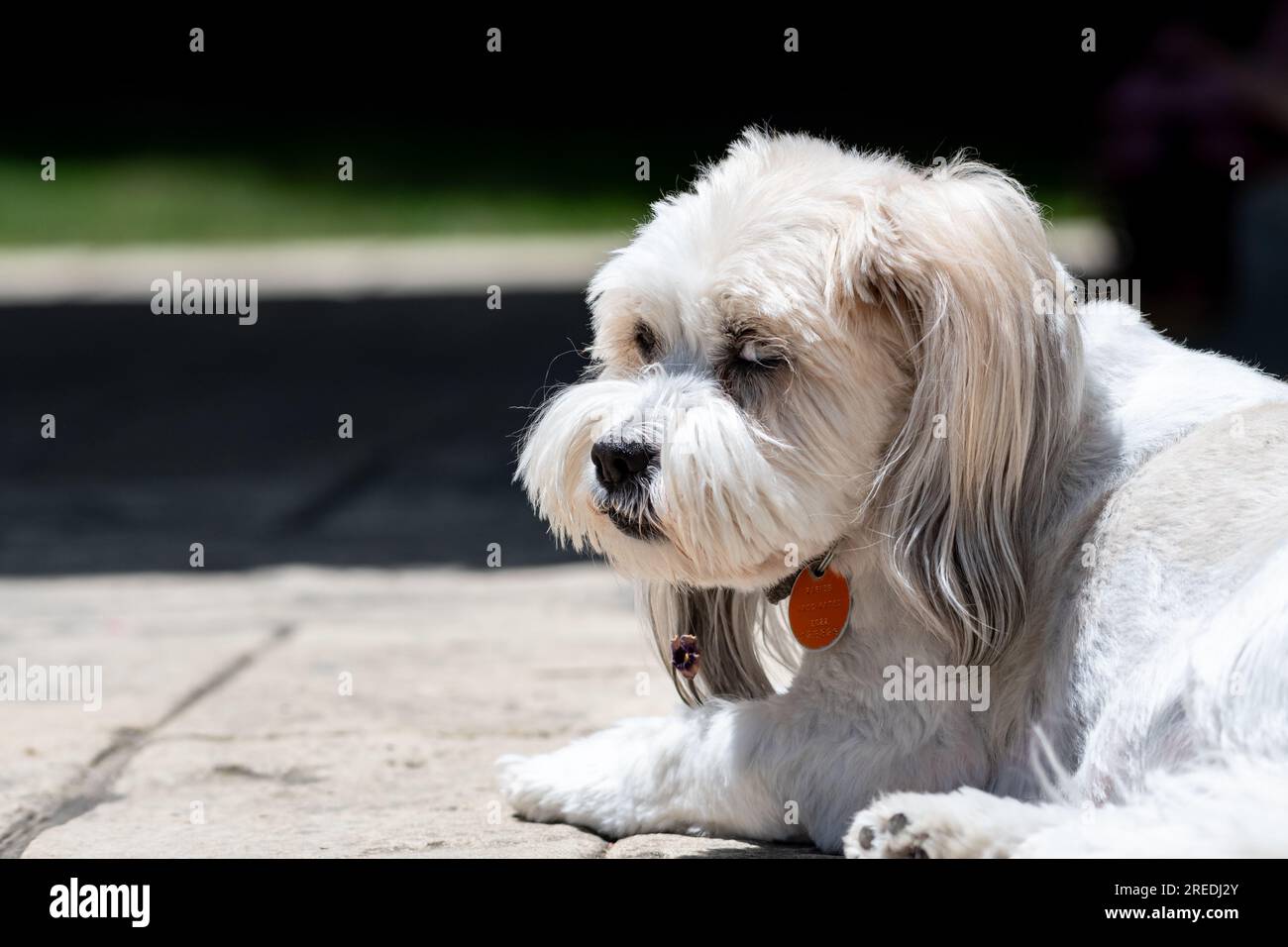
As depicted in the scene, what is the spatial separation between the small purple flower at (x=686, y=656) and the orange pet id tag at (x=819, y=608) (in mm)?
314

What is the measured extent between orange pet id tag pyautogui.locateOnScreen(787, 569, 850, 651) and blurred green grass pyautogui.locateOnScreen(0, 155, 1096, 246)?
58.6 ft

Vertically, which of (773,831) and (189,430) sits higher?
(189,430)

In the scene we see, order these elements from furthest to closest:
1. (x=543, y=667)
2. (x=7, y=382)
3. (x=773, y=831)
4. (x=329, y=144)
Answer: (x=329, y=144), (x=7, y=382), (x=543, y=667), (x=773, y=831)

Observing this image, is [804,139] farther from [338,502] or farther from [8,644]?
[338,502]

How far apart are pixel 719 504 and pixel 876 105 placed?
944 inches

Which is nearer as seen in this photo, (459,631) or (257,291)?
(459,631)

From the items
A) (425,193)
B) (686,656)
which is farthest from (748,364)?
(425,193)

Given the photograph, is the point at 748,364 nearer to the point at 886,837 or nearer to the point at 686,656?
the point at 686,656

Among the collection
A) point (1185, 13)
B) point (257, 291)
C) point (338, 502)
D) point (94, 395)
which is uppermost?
point (1185, 13)

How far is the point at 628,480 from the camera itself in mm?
3234

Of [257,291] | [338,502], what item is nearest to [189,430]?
[338,502]

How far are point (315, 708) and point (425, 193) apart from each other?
63.2ft

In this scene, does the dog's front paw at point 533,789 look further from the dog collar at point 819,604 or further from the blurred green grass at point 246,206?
the blurred green grass at point 246,206

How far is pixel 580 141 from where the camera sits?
25.6 metres
